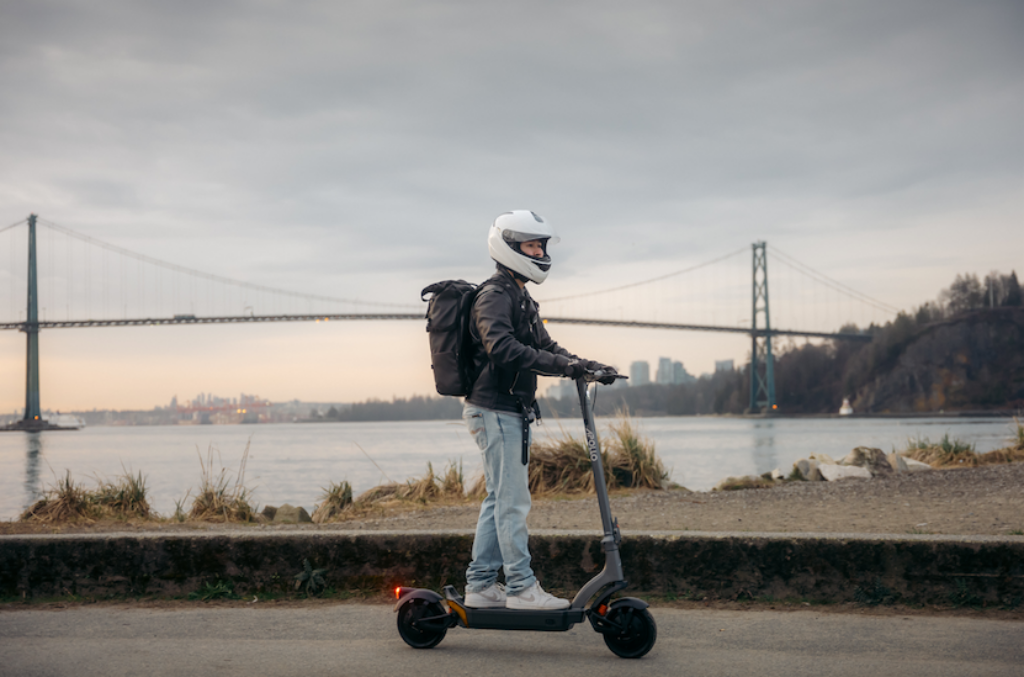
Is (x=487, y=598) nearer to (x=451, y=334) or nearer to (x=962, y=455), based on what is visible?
(x=451, y=334)

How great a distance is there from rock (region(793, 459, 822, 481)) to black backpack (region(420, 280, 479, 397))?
32.4 ft

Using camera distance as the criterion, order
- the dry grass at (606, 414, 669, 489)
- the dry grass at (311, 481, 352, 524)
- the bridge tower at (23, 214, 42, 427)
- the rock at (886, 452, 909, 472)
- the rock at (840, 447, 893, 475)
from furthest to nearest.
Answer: the bridge tower at (23, 214, 42, 427) → the rock at (886, 452, 909, 472) → the rock at (840, 447, 893, 475) → the dry grass at (606, 414, 669, 489) → the dry grass at (311, 481, 352, 524)

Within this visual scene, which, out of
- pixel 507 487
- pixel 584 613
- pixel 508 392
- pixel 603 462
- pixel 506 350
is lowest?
pixel 603 462

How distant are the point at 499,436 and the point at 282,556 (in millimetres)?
1805

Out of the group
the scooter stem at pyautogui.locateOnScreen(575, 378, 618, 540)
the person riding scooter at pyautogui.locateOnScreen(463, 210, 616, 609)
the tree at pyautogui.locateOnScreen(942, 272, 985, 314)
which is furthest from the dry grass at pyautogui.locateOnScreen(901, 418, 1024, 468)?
the tree at pyautogui.locateOnScreen(942, 272, 985, 314)

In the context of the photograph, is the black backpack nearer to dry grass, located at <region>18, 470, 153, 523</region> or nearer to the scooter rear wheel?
the scooter rear wheel

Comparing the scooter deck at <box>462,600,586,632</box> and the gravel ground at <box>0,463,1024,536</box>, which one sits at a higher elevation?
the scooter deck at <box>462,600,586,632</box>

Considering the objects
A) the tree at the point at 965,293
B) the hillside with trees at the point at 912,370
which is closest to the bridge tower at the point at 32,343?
the hillside with trees at the point at 912,370

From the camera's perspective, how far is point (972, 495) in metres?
8.09

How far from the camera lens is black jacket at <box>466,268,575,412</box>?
347 centimetres

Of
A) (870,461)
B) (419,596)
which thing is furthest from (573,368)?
(870,461)

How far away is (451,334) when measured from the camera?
12.0 ft

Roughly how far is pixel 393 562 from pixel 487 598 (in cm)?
114

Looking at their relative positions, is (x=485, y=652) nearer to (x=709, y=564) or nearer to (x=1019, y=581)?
(x=709, y=564)
